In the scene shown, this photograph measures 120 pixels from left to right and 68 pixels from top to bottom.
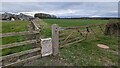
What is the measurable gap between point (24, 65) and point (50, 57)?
117 centimetres

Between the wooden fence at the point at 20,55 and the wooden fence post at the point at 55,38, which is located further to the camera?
the wooden fence post at the point at 55,38

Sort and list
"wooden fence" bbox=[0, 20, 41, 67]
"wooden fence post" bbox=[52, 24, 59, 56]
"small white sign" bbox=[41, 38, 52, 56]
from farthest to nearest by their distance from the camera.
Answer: "wooden fence post" bbox=[52, 24, 59, 56] < "small white sign" bbox=[41, 38, 52, 56] < "wooden fence" bbox=[0, 20, 41, 67]

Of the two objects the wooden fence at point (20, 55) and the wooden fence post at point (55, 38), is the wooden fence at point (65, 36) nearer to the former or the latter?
the wooden fence post at point (55, 38)

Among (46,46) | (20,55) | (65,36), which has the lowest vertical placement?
(20,55)

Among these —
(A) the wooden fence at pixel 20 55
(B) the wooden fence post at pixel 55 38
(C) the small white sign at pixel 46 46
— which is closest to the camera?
(A) the wooden fence at pixel 20 55

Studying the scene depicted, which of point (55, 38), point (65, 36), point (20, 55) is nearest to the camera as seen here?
point (20, 55)

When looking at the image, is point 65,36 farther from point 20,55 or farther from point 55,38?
point 20,55

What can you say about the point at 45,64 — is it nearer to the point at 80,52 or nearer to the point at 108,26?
the point at 80,52

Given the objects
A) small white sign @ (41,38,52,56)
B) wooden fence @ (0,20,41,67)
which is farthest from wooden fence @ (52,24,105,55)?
wooden fence @ (0,20,41,67)

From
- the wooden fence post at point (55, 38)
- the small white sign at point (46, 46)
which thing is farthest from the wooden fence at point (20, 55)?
the wooden fence post at point (55, 38)

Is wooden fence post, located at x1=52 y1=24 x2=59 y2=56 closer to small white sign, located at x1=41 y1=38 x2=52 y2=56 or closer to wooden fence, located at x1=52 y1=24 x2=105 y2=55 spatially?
wooden fence, located at x1=52 y1=24 x2=105 y2=55

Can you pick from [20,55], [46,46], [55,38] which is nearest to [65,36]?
[55,38]

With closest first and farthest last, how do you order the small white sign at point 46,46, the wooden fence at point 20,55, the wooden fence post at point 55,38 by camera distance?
the wooden fence at point 20,55, the small white sign at point 46,46, the wooden fence post at point 55,38

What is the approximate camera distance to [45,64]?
17.0ft
